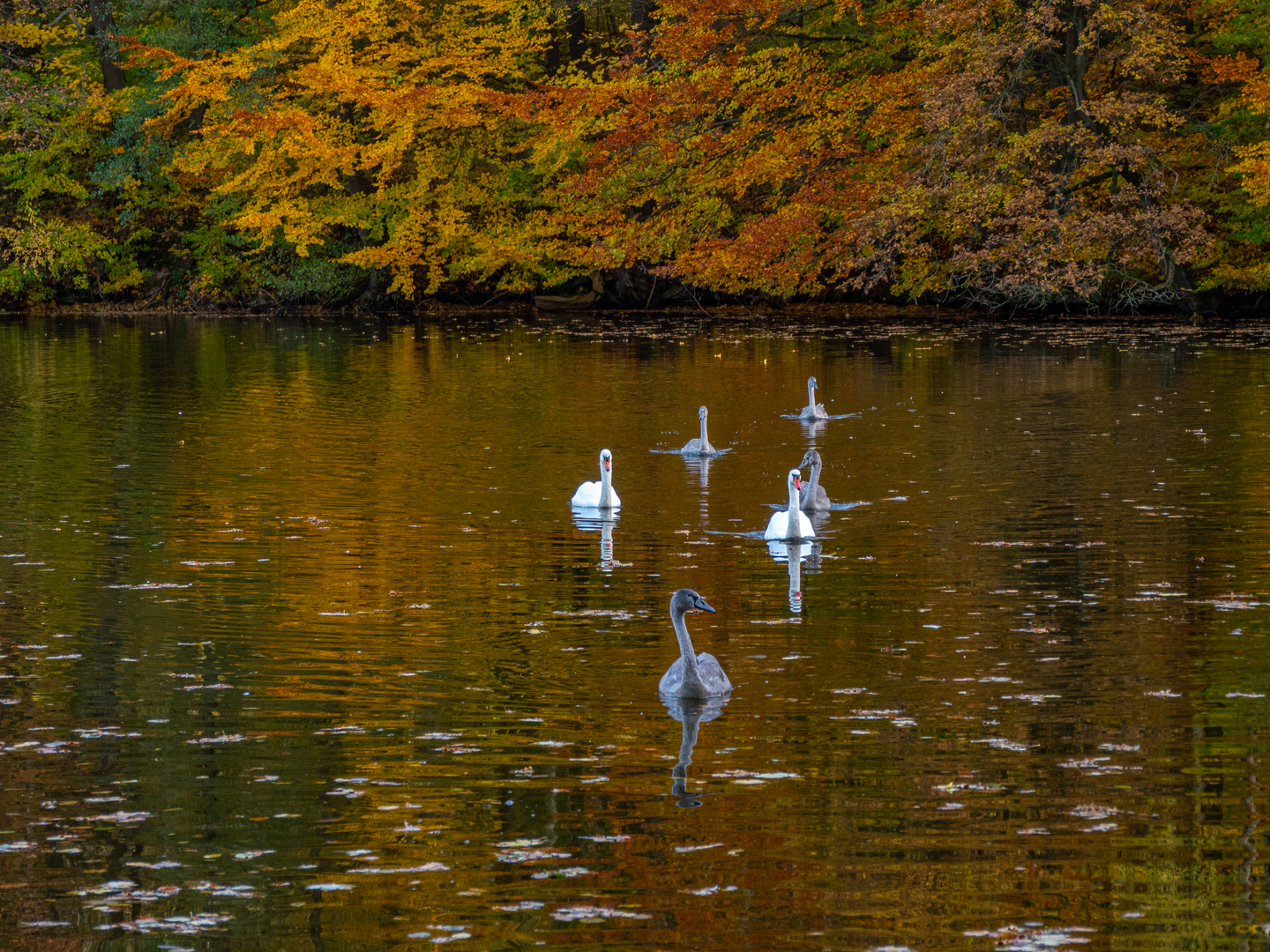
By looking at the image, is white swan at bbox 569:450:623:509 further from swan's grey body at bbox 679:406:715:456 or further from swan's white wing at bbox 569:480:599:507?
swan's grey body at bbox 679:406:715:456

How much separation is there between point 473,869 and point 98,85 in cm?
4815

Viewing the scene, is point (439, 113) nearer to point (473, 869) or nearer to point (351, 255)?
point (351, 255)

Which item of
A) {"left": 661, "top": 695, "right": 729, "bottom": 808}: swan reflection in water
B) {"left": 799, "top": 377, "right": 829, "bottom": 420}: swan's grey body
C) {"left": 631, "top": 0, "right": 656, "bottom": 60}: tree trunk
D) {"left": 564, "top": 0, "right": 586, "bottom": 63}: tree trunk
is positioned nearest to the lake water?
{"left": 661, "top": 695, "right": 729, "bottom": 808}: swan reflection in water

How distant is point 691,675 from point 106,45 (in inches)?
1861

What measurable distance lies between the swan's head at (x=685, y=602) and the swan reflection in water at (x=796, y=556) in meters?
2.64

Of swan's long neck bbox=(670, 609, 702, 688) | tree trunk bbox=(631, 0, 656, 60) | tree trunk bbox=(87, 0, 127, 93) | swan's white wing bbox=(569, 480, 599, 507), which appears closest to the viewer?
swan's long neck bbox=(670, 609, 702, 688)

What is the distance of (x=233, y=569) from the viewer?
13883mm

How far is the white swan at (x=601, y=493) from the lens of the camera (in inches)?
651

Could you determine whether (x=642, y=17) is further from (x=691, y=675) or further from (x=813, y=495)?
(x=691, y=675)

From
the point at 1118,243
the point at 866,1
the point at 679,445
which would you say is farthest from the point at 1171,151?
the point at 679,445

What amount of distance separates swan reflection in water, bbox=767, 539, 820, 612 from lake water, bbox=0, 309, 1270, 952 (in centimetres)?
7

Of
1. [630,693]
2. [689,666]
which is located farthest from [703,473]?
[689,666]

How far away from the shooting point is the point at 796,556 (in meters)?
14.3

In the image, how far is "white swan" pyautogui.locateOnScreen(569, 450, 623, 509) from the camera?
16.5 m
